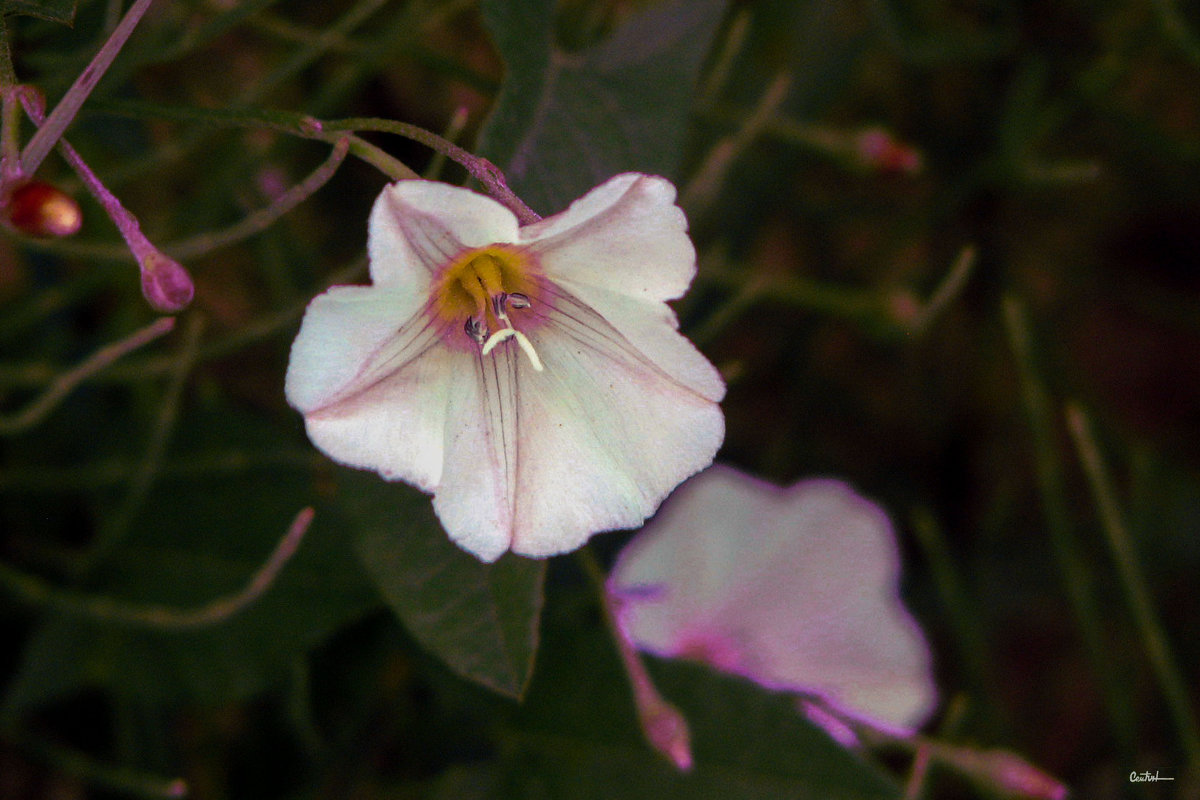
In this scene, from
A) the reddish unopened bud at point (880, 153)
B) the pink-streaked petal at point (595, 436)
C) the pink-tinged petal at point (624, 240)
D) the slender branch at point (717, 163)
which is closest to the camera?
→ the pink-tinged petal at point (624, 240)

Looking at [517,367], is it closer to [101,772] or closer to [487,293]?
[487,293]

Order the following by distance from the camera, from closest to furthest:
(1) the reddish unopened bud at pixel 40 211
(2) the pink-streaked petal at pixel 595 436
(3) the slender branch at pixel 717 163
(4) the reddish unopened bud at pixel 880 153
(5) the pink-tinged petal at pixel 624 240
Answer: (1) the reddish unopened bud at pixel 40 211 → (5) the pink-tinged petal at pixel 624 240 → (2) the pink-streaked petal at pixel 595 436 → (3) the slender branch at pixel 717 163 → (4) the reddish unopened bud at pixel 880 153

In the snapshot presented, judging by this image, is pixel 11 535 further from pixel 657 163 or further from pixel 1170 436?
pixel 1170 436

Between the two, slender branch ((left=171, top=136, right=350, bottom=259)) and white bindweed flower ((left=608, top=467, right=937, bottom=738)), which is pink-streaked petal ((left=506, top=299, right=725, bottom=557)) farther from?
white bindweed flower ((left=608, top=467, right=937, bottom=738))

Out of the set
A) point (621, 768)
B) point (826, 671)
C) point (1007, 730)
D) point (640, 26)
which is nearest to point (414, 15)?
point (640, 26)

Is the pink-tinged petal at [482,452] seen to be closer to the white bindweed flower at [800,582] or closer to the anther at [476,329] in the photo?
the anther at [476,329]

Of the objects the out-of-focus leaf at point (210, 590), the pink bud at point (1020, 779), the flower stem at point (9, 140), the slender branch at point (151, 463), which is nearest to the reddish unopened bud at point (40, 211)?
the flower stem at point (9, 140)
